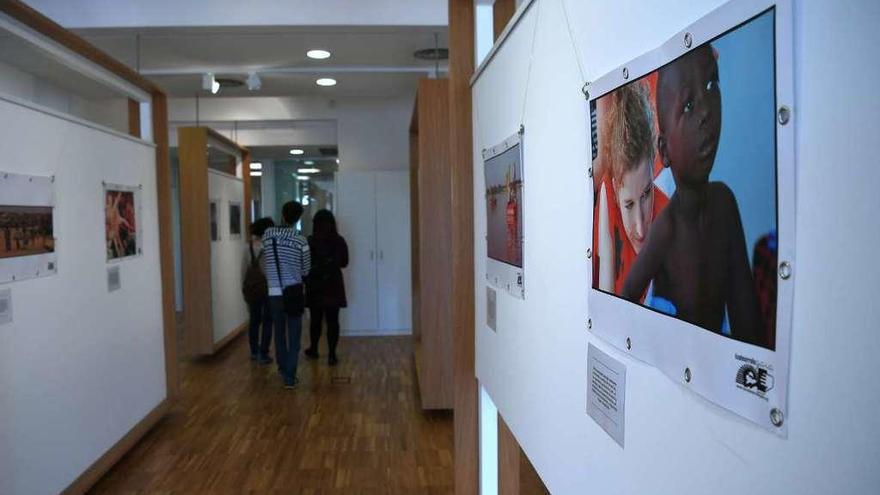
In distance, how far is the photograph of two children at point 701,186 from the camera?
2.33 ft

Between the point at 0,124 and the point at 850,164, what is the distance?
344cm

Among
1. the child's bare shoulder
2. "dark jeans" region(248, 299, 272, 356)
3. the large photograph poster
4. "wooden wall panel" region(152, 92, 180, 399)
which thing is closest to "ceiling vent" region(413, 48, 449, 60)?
"wooden wall panel" region(152, 92, 180, 399)

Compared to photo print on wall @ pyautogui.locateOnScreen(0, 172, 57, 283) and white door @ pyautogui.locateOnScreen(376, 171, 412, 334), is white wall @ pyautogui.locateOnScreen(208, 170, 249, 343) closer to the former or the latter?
white door @ pyautogui.locateOnScreen(376, 171, 412, 334)

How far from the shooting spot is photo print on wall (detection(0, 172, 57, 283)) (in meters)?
3.09

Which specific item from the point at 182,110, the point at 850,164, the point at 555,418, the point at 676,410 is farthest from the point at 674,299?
the point at 182,110

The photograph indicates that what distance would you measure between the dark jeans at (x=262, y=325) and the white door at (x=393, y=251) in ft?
6.47

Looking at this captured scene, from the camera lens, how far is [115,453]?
4348mm

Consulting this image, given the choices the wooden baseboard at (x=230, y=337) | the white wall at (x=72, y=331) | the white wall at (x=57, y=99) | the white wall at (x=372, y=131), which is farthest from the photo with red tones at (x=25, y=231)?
the white wall at (x=372, y=131)

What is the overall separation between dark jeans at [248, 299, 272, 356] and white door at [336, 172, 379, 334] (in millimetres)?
1711

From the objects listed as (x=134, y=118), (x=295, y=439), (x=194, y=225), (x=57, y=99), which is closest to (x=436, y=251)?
(x=295, y=439)

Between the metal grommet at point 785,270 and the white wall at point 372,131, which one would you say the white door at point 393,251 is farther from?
the metal grommet at point 785,270

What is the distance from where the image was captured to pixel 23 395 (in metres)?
3.26

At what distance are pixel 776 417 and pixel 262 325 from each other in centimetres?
735

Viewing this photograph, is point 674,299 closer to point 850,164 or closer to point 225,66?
point 850,164
